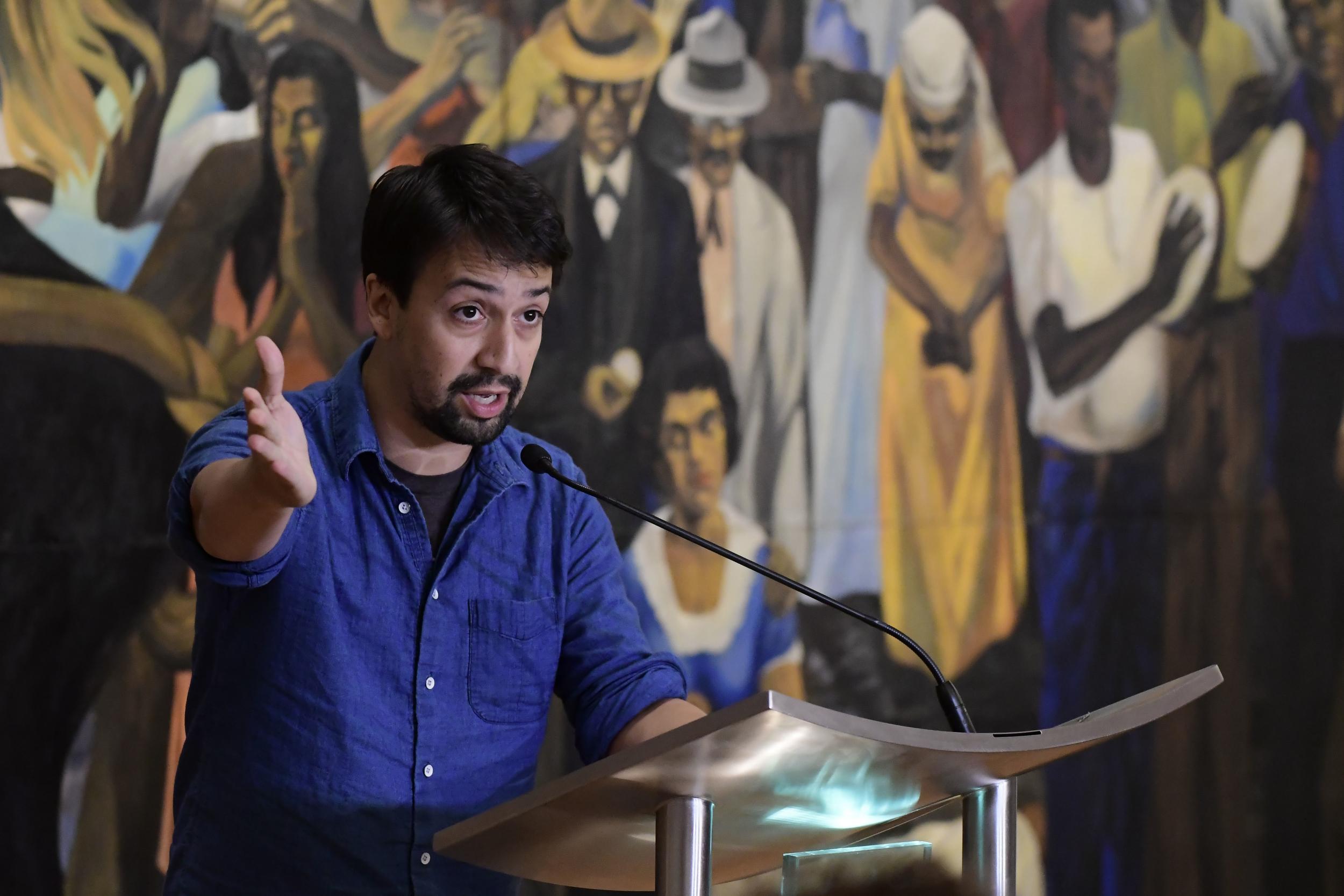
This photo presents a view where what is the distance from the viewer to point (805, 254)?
360cm

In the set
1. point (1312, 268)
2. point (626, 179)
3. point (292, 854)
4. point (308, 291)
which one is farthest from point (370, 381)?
point (1312, 268)

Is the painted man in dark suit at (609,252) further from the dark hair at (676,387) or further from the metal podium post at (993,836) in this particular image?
the metal podium post at (993,836)

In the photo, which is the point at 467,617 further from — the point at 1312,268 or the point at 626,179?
the point at 1312,268

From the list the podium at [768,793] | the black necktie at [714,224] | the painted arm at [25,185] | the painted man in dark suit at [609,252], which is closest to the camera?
the podium at [768,793]

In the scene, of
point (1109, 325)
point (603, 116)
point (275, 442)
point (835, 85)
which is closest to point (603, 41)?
point (603, 116)

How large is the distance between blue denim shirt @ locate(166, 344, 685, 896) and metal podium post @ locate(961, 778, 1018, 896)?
56cm

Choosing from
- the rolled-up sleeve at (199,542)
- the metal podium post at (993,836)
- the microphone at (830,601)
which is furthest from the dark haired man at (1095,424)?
the rolled-up sleeve at (199,542)

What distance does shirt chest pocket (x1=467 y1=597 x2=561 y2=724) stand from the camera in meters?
1.93

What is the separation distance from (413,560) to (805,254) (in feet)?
6.38

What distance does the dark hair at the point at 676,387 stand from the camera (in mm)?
3461

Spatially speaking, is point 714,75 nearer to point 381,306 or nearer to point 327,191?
point 327,191

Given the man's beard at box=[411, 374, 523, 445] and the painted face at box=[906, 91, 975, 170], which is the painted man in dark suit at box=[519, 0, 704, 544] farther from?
the man's beard at box=[411, 374, 523, 445]

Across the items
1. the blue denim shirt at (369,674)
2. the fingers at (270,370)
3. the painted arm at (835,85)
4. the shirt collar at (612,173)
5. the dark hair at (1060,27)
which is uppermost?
the dark hair at (1060,27)

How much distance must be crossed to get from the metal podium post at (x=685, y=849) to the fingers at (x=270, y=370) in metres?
0.64
